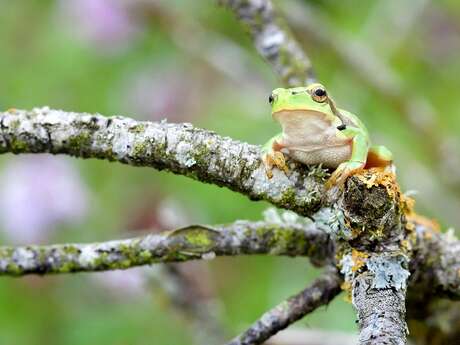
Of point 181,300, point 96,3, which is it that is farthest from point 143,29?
point 181,300

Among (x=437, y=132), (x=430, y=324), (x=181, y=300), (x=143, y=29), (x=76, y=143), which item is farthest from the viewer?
(x=143, y=29)

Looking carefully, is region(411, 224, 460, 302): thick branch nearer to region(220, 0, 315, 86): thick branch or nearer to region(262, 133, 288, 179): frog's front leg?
region(262, 133, 288, 179): frog's front leg

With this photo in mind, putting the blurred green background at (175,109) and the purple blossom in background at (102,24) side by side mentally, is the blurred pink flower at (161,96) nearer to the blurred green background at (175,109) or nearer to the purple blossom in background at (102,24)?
the blurred green background at (175,109)

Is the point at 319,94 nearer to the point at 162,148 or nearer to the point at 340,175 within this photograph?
the point at 340,175

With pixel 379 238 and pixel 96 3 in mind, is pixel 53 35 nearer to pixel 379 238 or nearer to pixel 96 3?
pixel 96 3

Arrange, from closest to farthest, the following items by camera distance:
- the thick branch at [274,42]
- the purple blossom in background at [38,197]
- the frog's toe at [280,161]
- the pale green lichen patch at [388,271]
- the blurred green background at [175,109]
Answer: the pale green lichen patch at [388,271] → the frog's toe at [280,161] → the thick branch at [274,42] → the blurred green background at [175,109] → the purple blossom in background at [38,197]

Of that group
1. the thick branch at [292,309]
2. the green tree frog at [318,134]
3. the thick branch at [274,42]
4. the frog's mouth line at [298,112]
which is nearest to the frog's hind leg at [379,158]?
the green tree frog at [318,134]
